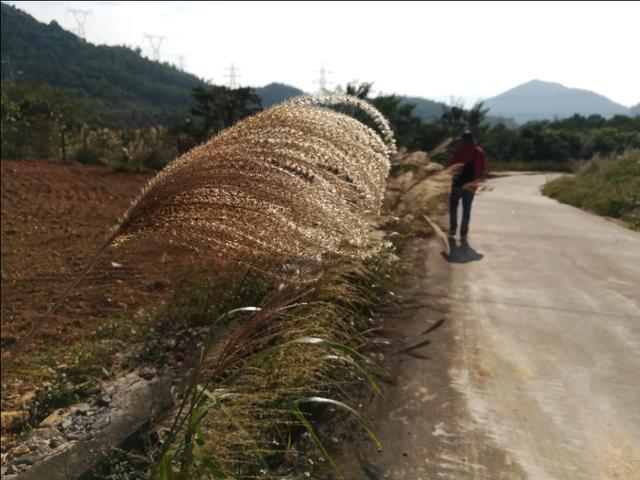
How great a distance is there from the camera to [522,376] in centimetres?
291

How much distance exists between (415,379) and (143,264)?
5618 millimetres

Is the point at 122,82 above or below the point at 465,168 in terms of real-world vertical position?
above

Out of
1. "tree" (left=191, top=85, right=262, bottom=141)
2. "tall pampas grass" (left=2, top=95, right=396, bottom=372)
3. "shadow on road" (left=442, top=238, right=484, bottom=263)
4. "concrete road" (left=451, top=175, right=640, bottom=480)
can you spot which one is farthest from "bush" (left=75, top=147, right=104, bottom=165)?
"tall pampas grass" (left=2, top=95, right=396, bottom=372)

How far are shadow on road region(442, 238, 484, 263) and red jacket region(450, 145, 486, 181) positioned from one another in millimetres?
1307

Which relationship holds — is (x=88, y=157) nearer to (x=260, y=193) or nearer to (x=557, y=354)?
(x=557, y=354)

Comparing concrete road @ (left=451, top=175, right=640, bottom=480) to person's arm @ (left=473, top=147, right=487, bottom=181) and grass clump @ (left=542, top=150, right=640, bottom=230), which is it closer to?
grass clump @ (left=542, top=150, right=640, bottom=230)

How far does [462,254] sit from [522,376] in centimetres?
307

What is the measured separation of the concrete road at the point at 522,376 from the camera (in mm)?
2238

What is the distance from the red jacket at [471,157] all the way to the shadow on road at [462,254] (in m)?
1.31

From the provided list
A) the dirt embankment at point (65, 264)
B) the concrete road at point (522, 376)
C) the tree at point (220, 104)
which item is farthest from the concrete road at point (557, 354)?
the tree at point (220, 104)

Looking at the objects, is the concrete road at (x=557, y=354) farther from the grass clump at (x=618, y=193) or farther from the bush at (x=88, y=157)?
the bush at (x=88, y=157)

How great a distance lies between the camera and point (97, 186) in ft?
48.6

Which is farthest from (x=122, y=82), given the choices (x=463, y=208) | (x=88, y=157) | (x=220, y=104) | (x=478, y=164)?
(x=463, y=208)

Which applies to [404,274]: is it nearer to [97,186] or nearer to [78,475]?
[78,475]
